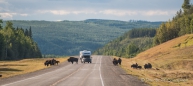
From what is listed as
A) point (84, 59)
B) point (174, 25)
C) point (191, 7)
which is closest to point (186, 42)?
point (84, 59)

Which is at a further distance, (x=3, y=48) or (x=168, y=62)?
(x=3, y=48)

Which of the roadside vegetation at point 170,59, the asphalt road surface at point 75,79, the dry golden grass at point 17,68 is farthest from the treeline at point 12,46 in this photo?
the asphalt road surface at point 75,79

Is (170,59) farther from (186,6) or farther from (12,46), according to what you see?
(186,6)

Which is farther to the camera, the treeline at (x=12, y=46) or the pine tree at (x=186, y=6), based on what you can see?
the pine tree at (x=186, y=6)

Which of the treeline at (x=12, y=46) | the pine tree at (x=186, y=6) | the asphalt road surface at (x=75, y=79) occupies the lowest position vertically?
the treeline at (x=12, y=46)

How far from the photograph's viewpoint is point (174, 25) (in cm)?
17625

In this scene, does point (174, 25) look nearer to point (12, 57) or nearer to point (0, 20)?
point (12, 57)

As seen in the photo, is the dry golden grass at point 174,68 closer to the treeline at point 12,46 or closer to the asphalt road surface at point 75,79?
the asphalt road surface at point 75,79

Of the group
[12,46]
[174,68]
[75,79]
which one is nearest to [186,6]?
[12,46]

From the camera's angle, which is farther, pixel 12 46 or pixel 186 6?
pixel 186 6

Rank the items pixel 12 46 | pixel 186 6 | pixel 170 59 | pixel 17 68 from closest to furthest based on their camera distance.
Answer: pixel 17 68 < pixel 170 59 < pixel 12 46 < pixel 186 6

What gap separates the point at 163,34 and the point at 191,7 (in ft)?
109

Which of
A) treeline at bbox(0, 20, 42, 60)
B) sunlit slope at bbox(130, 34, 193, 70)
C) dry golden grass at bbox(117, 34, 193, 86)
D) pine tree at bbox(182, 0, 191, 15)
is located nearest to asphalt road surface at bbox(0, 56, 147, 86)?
dry golden grass at bbox(117, 34, 193, 86)

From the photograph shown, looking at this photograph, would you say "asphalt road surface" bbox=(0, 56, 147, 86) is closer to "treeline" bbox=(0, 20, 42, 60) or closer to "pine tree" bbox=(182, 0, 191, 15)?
"treeline" bbox=(0, 20, 42, 60)
